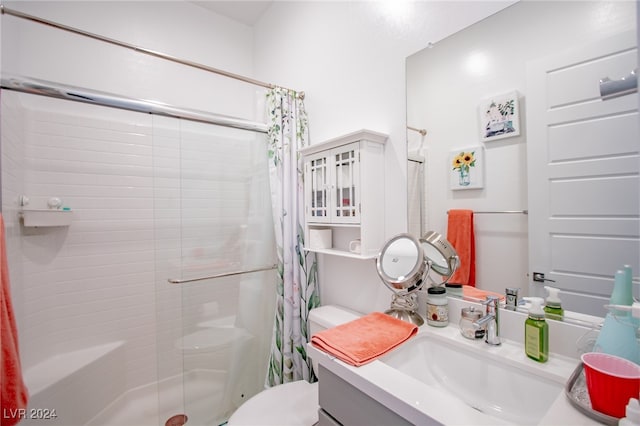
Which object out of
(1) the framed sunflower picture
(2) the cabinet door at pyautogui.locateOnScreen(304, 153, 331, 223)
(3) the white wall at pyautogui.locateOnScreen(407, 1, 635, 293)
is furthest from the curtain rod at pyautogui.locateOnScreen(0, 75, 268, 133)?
(1) the framed sunflower picture

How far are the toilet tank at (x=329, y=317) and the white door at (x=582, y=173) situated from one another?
0.78 meters

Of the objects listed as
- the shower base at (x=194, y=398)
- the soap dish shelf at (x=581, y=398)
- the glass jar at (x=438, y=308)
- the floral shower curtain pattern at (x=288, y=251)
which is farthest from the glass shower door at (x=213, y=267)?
the soap dish shelf at (x=581, y=398)

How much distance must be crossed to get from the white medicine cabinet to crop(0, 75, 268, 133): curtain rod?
21.7 inches

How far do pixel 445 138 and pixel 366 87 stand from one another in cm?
52

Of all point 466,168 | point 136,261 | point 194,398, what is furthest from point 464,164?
point 136,261

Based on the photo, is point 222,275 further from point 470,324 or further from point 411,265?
point 470,324

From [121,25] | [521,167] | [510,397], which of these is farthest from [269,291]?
[121,25]

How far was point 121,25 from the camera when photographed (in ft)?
6.40

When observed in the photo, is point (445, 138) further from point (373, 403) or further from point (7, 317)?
point (7, 317)

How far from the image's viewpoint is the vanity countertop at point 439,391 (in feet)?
1.91

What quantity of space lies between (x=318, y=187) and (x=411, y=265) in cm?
65

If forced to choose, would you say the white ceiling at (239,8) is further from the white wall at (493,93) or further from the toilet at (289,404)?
the toilet at (289,404)

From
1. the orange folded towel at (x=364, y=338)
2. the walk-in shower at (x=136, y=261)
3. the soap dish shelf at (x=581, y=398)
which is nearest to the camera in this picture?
the soap dish shelf at (x=581, y=398)

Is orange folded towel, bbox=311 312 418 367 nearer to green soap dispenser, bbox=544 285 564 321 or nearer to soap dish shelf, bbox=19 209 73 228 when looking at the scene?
green soap dispenser, bbox=544 285 564 321
